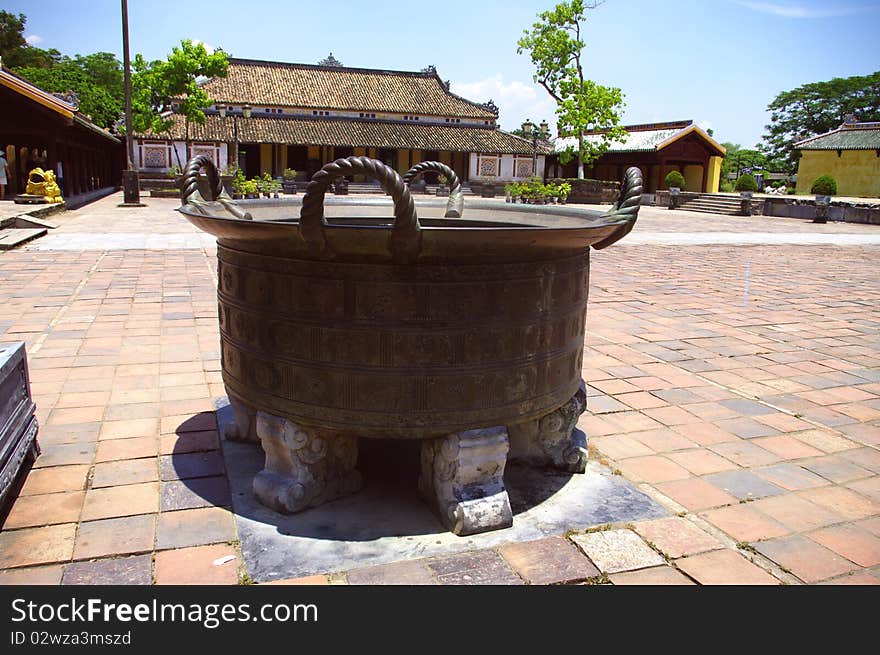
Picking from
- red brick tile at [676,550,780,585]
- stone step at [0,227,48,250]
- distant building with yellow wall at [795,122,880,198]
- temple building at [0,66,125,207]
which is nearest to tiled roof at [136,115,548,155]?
temple building at [0,66,125,207]

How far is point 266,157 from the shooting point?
1399 inches

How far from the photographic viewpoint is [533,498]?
2777 millimetres

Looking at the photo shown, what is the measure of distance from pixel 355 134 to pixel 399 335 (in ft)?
116

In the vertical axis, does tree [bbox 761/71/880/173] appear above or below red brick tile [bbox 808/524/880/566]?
above

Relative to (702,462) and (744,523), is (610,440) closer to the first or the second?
(702,462)

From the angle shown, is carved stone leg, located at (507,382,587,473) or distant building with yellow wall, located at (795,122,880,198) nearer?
carved stone leg, located at (507,382,587,473)

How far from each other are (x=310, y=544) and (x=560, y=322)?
3.96 ft

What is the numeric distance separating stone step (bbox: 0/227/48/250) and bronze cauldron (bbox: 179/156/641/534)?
28.4 ft

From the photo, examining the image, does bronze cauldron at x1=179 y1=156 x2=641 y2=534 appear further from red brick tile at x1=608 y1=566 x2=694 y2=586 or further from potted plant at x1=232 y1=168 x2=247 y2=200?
potted plant at x1=232 y1=168 x2=247 y2=200

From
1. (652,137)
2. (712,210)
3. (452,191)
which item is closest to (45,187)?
(452,191)

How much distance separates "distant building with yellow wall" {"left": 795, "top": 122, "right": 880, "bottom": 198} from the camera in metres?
36.8

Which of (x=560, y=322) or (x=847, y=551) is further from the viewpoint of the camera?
(x=560, y=322)
